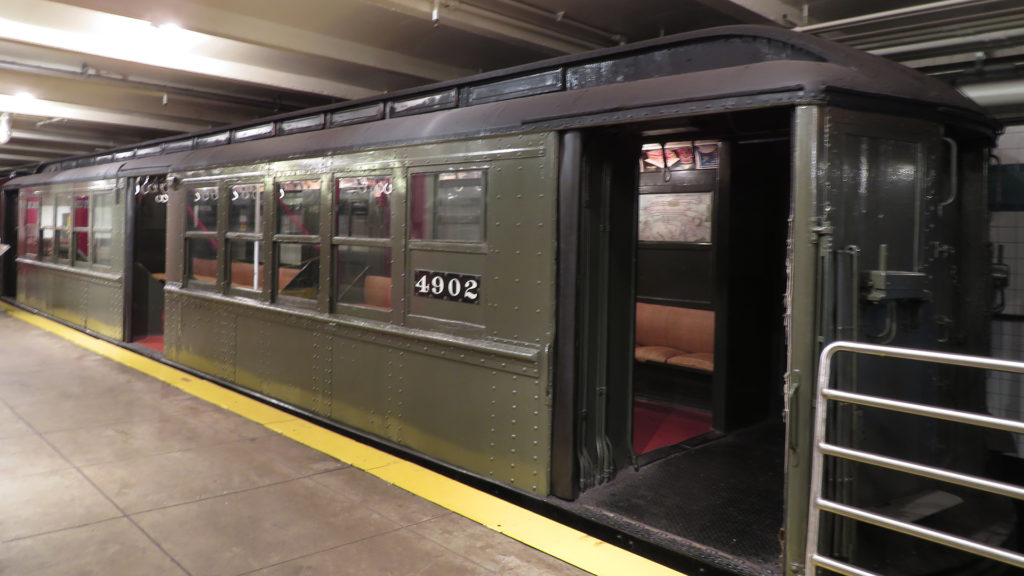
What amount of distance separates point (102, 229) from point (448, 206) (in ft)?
23.9

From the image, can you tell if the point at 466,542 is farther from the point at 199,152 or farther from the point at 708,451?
the point at 199,152

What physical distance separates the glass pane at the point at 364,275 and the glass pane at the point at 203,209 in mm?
2264

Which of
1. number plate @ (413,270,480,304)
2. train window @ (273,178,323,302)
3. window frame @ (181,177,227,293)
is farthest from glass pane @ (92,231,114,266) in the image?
number plate @ (413,270,480,304)

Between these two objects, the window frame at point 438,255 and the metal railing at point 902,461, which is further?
the window frame at point 438,255

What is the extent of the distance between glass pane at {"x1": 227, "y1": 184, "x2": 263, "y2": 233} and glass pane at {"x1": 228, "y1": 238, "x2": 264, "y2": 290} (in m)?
0.14

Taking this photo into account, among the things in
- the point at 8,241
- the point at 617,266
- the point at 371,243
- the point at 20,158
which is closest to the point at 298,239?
the point at 371,243

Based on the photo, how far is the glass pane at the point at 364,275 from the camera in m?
5.05

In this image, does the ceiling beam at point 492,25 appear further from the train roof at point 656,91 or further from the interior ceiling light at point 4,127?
the interior ceiling light at point 4,127

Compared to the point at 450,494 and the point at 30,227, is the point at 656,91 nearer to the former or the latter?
the point at 450,494

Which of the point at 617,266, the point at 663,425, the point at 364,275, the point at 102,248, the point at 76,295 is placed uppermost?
the point at 102,248

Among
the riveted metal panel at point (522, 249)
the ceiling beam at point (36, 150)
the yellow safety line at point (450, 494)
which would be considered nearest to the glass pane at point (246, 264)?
the yellow safety line at point (450, 494)

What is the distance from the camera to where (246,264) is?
662 centimetres

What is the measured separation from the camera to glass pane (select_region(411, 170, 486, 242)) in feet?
14.4

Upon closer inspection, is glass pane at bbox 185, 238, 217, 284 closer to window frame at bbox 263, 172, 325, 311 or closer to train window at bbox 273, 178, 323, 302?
window frame at bbox 263, 172, 325, 311
